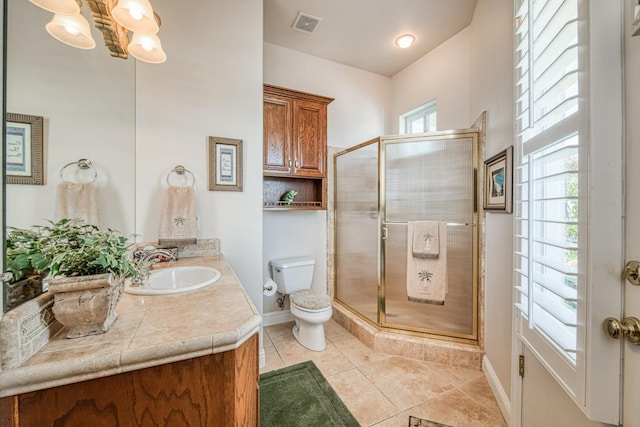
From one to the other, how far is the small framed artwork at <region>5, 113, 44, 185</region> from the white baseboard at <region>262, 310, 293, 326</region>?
213cm

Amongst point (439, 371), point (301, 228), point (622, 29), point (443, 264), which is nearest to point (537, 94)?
point (622, 29)

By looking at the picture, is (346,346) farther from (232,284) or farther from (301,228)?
(232,284)

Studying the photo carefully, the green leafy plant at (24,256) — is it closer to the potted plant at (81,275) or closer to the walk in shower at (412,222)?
the potted plant at (81,275)

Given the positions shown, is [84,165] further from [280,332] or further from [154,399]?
[280,332]

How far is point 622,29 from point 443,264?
64.2 inches

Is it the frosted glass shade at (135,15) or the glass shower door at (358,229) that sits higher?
the frosted glass shade at (135,15)

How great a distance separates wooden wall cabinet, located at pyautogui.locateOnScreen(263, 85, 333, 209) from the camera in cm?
234

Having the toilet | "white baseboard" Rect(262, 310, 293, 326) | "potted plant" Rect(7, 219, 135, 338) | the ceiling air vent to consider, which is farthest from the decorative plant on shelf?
the ceiling air vent

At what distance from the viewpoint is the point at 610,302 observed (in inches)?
27.8

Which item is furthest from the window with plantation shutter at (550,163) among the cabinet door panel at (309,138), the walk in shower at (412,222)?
the cabinet door panel at (309,138)

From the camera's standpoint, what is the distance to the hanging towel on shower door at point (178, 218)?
1697 millimetres

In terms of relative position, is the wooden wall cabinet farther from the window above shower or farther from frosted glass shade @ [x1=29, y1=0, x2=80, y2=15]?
frosted glass shade @ [x1=29, y1=0, x2=80, y2=15]

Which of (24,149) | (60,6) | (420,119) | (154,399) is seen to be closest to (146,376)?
(154,399)

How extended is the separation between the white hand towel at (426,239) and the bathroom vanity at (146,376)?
5.34ft
